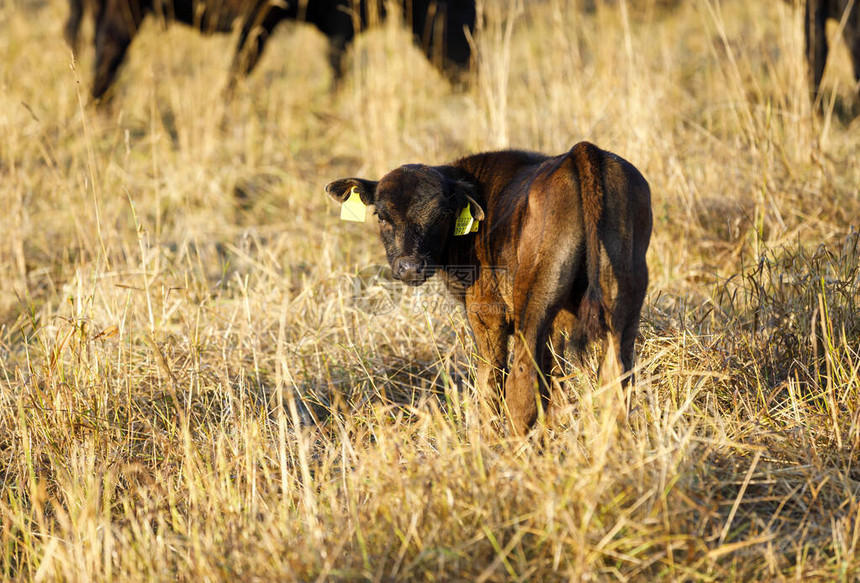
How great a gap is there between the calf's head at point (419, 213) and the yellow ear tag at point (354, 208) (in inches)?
4.1

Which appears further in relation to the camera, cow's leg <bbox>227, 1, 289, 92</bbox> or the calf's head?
cow's leg <bbox>227, 1, 289, 92</bbox>

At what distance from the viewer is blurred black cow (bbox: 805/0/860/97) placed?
6660 mm

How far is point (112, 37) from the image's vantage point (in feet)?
29.1

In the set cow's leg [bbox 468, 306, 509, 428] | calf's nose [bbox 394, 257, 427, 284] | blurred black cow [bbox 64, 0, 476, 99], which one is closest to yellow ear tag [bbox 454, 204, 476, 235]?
calf's nose [bbox 394, 257, 427, 284]

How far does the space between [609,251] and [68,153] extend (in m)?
6.52

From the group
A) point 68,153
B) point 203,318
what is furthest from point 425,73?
point 203,318

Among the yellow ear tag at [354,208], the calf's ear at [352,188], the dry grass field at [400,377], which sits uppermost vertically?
the calf's ear at [352,188]

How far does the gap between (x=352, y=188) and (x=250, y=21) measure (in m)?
6.24

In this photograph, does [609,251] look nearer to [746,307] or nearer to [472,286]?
[472,286]

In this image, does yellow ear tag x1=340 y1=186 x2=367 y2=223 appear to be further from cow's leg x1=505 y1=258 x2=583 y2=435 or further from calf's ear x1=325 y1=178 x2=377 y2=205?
cow's leg x1=505 y1=258 x2=583 y2=435

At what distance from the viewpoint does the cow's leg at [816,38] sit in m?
6.64

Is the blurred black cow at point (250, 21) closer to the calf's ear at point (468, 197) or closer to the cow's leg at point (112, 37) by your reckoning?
the cow's leg at point (112, 37)

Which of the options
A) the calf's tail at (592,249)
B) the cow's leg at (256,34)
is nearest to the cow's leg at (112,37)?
the cow's leg at (256,34)

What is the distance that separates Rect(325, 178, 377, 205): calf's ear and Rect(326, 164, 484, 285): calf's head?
0.07 metres
